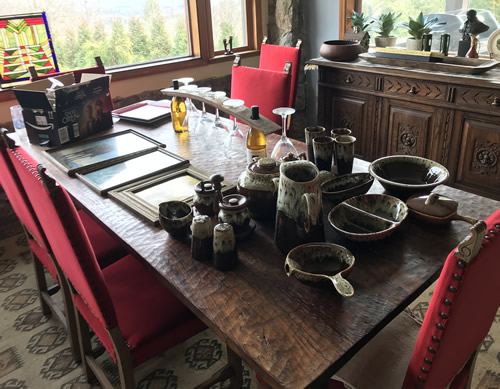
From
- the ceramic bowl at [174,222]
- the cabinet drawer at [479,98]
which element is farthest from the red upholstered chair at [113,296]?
the cabinet drawer at [479,98]

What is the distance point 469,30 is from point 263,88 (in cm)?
137

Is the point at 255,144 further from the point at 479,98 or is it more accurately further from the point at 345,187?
the point at 479,98

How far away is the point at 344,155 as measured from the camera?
1.44 meters

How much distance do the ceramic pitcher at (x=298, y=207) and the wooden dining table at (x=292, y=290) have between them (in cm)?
7

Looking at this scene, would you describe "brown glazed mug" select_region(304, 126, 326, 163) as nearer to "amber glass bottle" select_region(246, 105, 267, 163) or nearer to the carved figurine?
"amber glass bottle" select_region(246, 105, 267, 163)

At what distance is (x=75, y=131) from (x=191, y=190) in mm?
845

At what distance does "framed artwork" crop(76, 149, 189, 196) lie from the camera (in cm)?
163

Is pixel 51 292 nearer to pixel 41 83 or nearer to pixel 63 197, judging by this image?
pixel 41 83

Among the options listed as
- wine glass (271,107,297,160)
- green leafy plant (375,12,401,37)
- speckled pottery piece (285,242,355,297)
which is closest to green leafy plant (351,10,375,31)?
green leafy plant (375,12,401,37)

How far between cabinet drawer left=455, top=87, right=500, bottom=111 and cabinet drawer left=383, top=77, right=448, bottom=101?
9 cm

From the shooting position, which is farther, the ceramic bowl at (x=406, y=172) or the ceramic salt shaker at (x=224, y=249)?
the ceramic bowl at (x=406, y=172)

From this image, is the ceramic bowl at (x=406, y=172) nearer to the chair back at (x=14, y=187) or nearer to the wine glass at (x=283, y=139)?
the wine glass at (x=283, y=139)

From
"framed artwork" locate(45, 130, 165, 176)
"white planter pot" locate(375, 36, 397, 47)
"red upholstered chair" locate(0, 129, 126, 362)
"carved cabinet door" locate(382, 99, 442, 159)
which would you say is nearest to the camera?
"red upholstered chair" locate(0, 129, 126, 362)

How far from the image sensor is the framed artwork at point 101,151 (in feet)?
5.92
